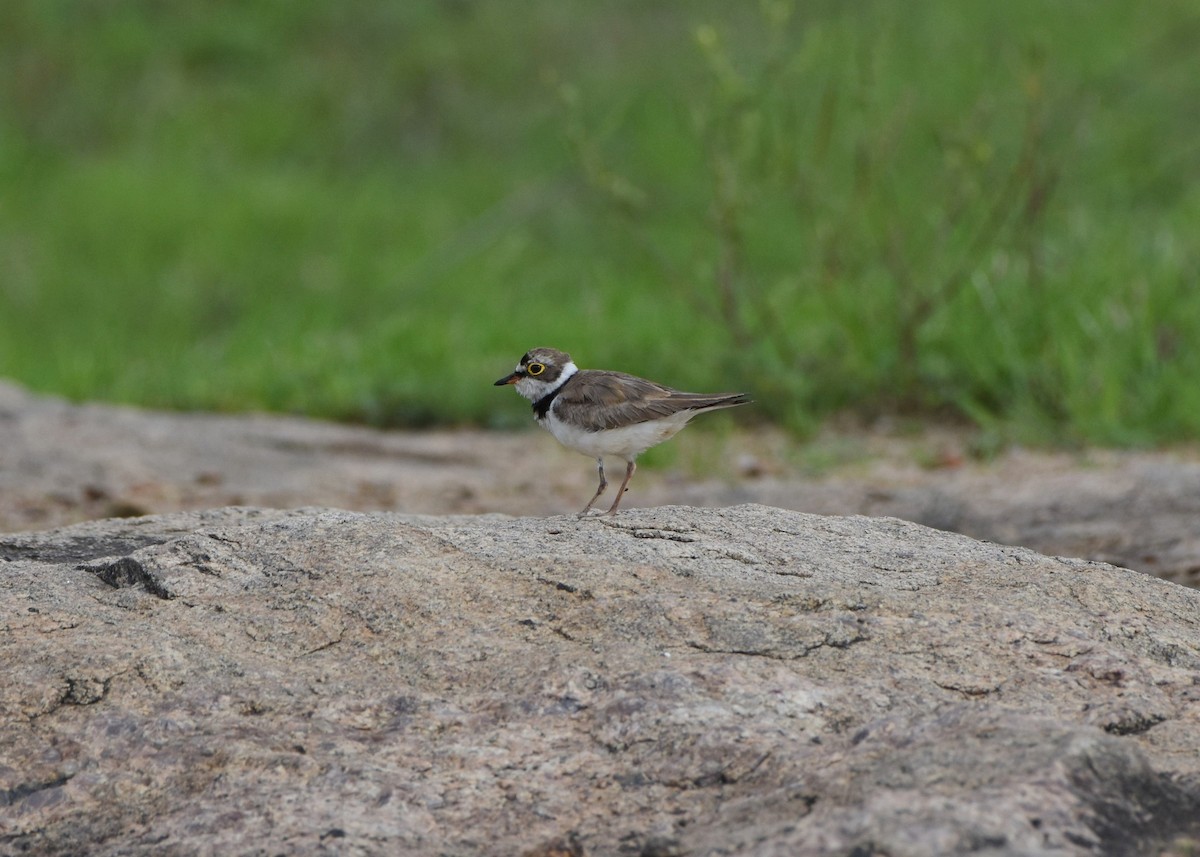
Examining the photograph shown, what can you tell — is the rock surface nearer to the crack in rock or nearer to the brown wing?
the brown wing

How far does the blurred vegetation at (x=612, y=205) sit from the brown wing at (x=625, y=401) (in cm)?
270

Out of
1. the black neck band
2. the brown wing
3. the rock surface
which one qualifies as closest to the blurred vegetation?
the rock surface

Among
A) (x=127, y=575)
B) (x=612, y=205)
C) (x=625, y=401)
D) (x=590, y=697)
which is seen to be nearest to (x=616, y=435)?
(x=625, y=401)

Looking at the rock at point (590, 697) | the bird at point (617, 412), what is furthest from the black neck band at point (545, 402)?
the rock at point (590, 697)

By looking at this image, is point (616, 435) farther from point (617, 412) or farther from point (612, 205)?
point (612, 205)

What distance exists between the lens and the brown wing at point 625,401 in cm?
418

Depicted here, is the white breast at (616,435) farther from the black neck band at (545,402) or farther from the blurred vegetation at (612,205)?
the blurred vegetation at (612,205)

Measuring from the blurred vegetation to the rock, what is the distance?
3720mm

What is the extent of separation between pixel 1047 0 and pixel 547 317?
6787mm

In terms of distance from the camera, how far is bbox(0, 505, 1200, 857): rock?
2.31 metres

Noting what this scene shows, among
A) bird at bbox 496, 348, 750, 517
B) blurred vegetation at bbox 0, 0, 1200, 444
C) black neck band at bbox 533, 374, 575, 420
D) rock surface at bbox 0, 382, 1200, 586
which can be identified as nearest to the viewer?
bird at bbox 496, 348, 750, 517

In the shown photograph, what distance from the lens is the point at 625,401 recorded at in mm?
4227

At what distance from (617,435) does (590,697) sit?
157 centimetres

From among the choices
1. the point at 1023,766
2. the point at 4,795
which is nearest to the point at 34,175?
the point at 4,795
